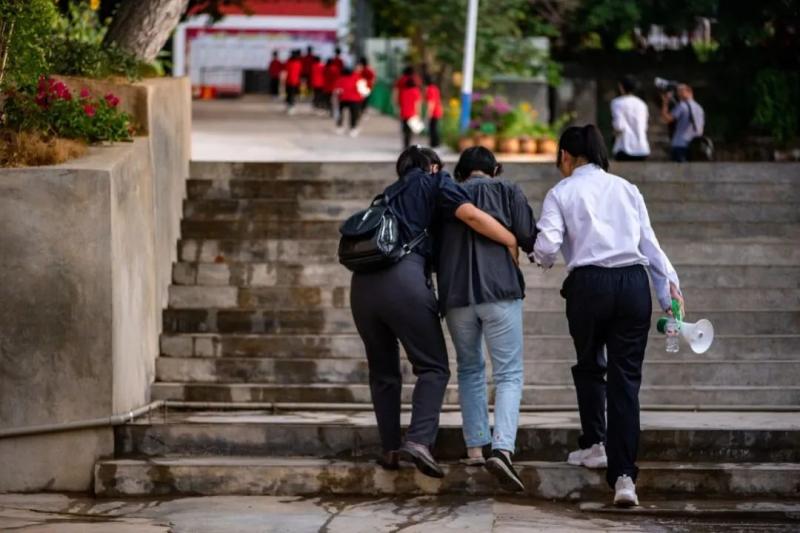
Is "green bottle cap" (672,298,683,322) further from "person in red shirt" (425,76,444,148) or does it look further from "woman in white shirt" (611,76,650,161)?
"person in red shirt" (425,76,444,148)

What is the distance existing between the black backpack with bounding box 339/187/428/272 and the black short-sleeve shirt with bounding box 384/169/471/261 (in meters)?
0.05

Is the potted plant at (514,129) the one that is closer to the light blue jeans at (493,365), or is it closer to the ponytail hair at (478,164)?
the ponytail hair at (478,164)

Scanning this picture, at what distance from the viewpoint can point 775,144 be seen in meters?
23.8

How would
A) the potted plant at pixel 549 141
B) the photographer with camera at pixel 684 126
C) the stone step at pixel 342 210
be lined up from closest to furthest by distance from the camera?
the stone step at pixel 342 210
the photographer with camera at pixel 684 126
the potted plant at pixel 549 141

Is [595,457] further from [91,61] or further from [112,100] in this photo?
[91,61]

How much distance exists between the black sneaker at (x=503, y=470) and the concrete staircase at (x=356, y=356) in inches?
14.1

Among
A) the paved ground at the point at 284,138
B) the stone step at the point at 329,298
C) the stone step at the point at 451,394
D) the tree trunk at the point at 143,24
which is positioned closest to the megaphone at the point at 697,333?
the stone step at the point at 451,394

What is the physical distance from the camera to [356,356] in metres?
11.1

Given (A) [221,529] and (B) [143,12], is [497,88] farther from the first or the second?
(A) [221,529]

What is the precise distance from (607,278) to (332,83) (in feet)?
82.9

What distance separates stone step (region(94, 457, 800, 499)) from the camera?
29.8ft

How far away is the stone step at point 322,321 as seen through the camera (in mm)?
Answer: 11398

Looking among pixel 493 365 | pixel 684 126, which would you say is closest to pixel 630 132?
pixel 684 126

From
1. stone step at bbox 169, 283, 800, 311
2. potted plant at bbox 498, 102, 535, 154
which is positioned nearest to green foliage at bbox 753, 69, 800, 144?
potted plant at bbox 498, 102, 535, 154
